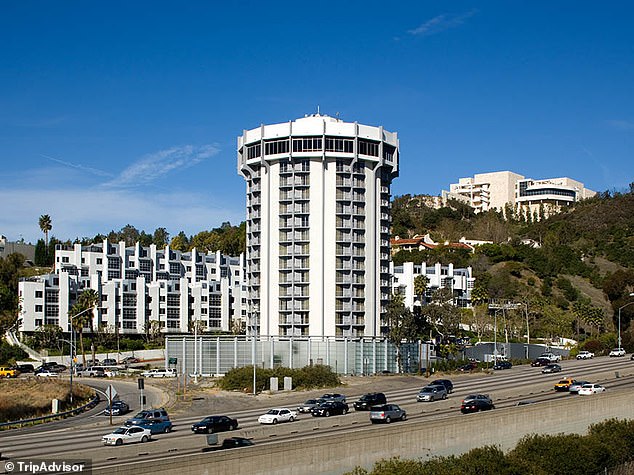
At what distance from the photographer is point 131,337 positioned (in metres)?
165

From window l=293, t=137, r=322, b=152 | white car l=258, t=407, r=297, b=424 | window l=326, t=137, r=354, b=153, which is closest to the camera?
white car l=258, t=407, r=297, b=424

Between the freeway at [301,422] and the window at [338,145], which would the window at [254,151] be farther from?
the freeway at [301,422]

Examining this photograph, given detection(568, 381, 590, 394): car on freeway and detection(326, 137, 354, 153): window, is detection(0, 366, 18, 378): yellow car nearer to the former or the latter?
detection(326, 137, 354, 153): window

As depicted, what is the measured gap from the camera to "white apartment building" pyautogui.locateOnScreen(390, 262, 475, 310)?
569ft

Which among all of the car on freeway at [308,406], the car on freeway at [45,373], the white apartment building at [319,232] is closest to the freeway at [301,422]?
the car on freeway at [308,406]

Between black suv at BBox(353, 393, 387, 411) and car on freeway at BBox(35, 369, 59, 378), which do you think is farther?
car on freeway at BBox(35, 369, 59, 378)

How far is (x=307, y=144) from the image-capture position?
411 feet

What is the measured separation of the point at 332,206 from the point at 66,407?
184ft

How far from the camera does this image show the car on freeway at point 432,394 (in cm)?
7912

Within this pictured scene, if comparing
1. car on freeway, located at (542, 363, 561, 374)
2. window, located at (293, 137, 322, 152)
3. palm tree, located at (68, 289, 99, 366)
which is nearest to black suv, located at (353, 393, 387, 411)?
car on freeway, located at (542, 363, 561, 374)

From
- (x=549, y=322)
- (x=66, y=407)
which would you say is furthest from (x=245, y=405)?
(x=549, y=322)

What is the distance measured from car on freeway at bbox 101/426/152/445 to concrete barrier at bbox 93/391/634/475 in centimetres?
1232

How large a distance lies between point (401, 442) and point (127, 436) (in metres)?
19.9

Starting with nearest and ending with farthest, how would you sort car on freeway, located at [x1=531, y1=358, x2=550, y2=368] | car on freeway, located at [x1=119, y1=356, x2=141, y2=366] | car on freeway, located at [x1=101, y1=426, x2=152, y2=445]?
car on freeway, located at [x1=101, y1=426, x2=152, y2=445]
car on freeway, located at [x1=531, y1=358, x2=550, y2=368]
car on freeway, located at [x1=119, y1=356, x2=141, y2=366]
